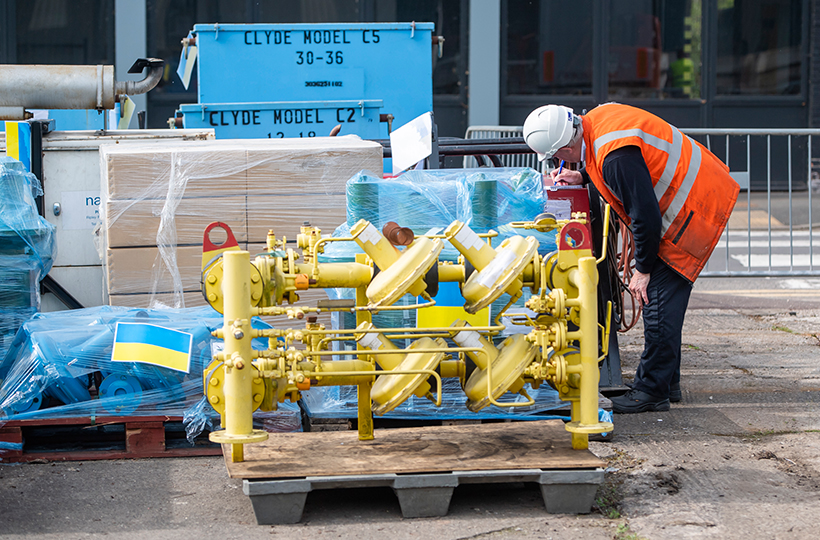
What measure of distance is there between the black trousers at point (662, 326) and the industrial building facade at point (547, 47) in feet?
27.3

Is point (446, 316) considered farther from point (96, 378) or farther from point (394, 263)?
point (96, 378)

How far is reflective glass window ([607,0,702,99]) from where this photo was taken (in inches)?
509

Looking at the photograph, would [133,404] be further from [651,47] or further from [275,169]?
[651,47]

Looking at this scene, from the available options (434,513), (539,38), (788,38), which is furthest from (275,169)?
(788,38)

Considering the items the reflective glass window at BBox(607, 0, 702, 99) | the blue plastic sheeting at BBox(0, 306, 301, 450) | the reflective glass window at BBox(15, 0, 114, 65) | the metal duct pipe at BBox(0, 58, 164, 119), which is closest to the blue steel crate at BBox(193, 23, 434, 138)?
the metal duct pipe at BBox(0, 58, 164, 119)

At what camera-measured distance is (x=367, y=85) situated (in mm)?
7730

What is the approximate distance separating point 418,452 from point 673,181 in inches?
76.0

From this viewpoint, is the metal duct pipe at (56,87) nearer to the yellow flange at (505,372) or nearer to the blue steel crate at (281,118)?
the blue steel crate at (281,118)

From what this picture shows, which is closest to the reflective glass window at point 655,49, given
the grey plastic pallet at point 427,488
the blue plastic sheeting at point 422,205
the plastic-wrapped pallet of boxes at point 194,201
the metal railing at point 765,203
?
the metal railing at point 765,203

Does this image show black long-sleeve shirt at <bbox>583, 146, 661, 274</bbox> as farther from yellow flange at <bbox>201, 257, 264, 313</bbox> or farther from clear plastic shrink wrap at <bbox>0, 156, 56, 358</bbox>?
clear plastic shrink wrap at <bbox>0, 156, 56, 358</bbox>

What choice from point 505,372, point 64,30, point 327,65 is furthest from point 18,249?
point 64,30

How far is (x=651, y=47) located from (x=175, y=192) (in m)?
10.2

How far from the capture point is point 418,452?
349 centimetres

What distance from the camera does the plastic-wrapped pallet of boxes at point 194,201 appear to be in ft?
14.2
